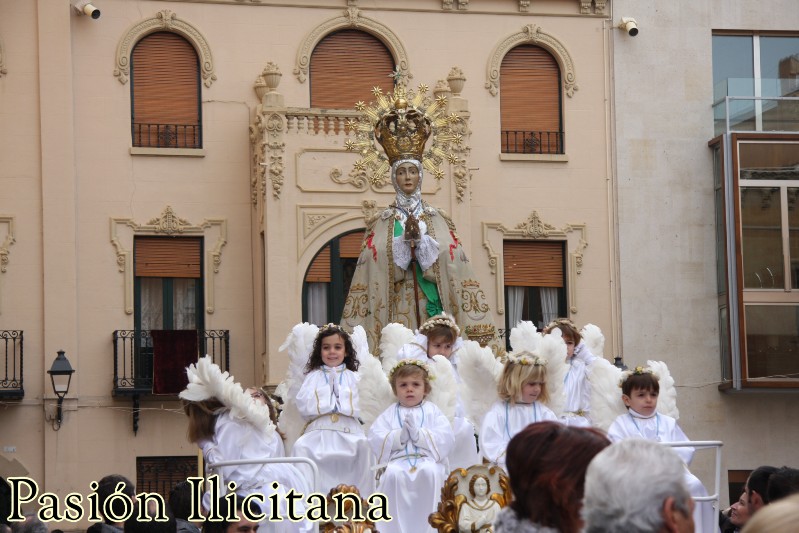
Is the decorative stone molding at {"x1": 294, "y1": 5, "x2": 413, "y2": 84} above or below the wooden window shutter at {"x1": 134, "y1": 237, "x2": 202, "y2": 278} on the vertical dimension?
above

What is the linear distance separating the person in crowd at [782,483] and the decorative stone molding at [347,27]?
20.6 meters

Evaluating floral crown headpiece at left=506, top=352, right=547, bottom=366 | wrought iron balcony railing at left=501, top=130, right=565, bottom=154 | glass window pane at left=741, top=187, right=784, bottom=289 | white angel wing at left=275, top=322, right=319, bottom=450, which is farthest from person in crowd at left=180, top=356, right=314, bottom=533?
glass window pane at left=741, top=187, right=784, bottom=289

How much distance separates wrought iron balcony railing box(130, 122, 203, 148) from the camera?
29.5 meters

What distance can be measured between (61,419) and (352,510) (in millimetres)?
16401

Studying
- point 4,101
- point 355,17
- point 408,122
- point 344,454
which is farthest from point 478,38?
A: point 344,454

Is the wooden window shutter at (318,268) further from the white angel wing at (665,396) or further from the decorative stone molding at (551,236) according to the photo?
the white angel wing at (665,396)

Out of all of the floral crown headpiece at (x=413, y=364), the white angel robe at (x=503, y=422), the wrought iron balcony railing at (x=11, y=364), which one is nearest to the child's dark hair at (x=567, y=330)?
the white angel robe at (x=503, y=422)

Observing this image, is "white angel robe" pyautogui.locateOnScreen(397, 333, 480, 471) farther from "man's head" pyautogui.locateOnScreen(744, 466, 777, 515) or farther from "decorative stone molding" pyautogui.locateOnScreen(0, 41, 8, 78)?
"decorative stone molding" pyautogui.locateOnScreen(0, 41, 8, 78)

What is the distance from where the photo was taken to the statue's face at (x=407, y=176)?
17.0 m

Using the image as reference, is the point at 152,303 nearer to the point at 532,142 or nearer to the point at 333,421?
the point at 532,142

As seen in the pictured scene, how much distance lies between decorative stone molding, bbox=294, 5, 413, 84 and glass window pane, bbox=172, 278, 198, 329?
386 centimetres

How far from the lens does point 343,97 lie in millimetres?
30000

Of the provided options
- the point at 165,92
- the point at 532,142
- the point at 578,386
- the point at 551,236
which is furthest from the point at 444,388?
the point at 532,142

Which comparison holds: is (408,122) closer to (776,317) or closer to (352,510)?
(352,510)
